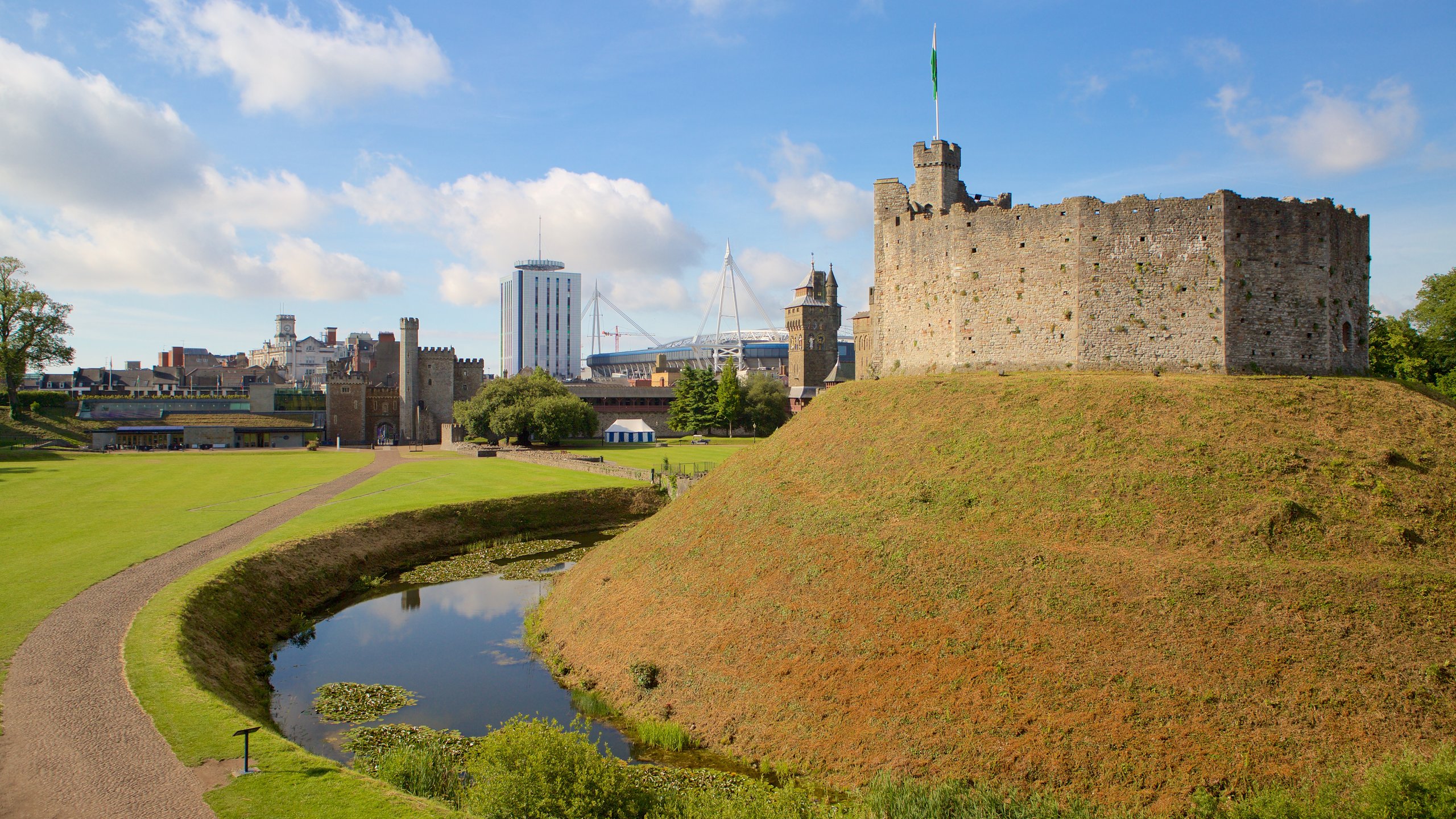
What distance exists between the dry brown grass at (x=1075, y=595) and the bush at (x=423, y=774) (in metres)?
5.09

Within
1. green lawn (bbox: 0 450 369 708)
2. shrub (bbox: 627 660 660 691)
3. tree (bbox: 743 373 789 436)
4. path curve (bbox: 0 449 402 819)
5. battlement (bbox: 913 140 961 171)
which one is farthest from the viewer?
tree (bbox: 743 373 789 436)

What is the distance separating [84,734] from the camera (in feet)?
49.6

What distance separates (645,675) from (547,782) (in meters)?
7.64

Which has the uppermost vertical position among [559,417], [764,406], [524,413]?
[764,406]

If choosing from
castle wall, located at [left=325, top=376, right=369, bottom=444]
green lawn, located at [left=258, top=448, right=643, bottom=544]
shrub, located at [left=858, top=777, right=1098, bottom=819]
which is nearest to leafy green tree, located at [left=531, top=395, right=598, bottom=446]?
green lawn, located at [left=258, top=448, right=643, bottom=544]

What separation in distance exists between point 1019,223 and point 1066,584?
15.4 meters

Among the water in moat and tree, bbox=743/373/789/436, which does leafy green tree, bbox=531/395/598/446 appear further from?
the water in moat

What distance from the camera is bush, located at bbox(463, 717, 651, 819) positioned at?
13.1 meters

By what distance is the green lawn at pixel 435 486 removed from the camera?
3747 cm

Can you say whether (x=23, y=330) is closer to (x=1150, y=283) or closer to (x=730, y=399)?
(x=730, y=399)

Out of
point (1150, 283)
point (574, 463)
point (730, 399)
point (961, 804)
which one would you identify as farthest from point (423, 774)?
point (730, 399)

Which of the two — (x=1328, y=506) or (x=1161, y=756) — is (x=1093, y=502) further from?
(x=1161, y=756)

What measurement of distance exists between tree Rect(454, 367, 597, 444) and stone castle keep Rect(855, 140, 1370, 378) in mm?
53598

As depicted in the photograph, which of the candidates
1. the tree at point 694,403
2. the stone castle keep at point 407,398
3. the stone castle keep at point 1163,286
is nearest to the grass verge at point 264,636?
the stone castle keep at point 1163,286
